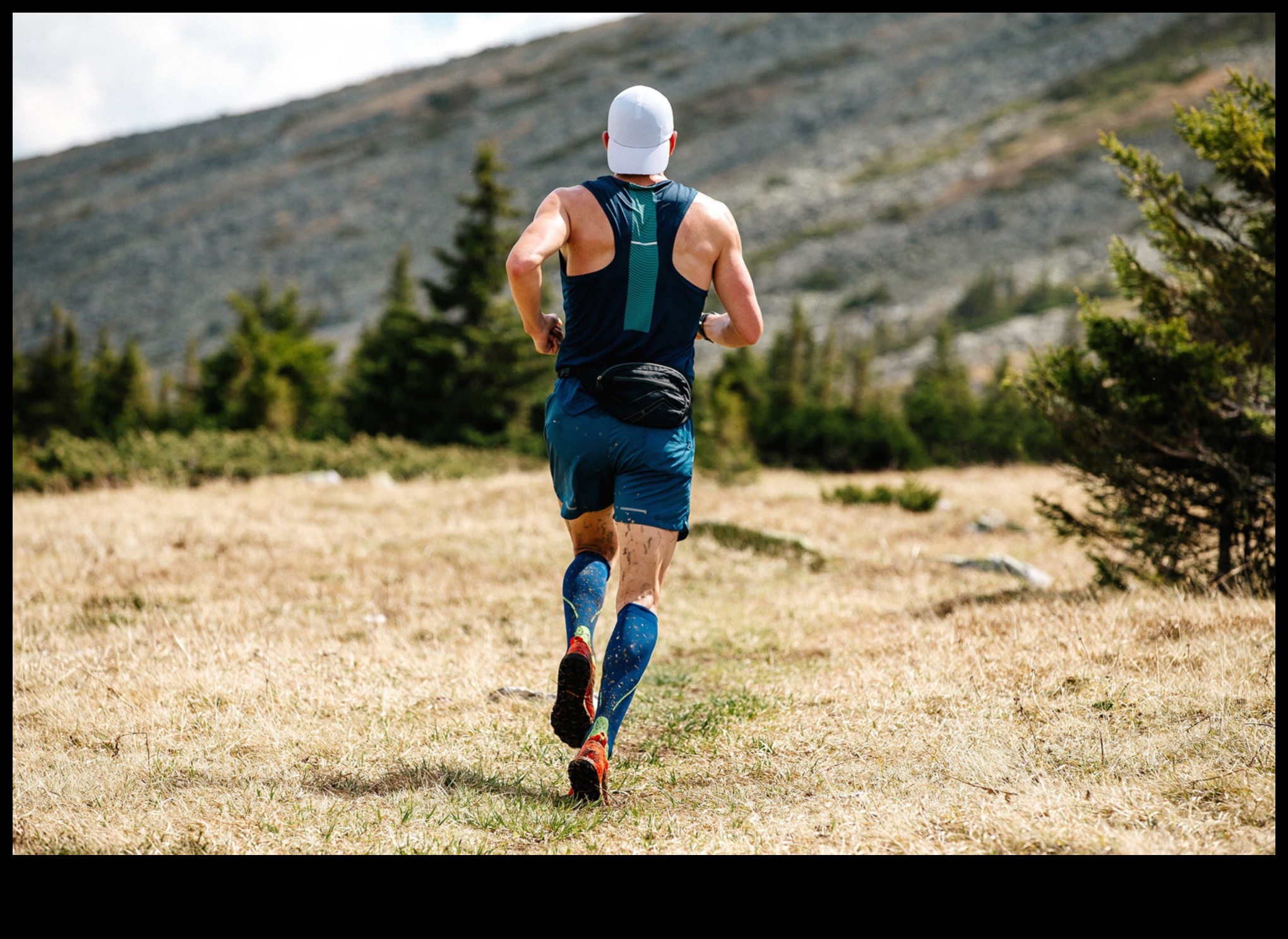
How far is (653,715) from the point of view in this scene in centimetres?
511

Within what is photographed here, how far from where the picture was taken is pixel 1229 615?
18.9ft

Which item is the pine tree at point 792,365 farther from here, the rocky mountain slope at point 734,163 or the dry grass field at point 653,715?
the rocky mountain slope at point 734,163

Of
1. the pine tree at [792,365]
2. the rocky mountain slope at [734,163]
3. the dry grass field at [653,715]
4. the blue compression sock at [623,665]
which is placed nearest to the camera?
the dry grass field at [653,715]

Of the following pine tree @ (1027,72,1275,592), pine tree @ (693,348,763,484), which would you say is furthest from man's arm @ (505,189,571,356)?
pine tree @ (693,348,763,484)

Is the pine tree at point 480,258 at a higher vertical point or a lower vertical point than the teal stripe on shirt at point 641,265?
higher

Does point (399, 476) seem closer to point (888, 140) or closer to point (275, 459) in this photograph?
point (275, 459)

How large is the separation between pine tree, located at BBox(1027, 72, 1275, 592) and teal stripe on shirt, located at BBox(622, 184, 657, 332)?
16.6 feet

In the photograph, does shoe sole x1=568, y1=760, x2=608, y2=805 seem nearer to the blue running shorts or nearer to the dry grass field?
the dry grass field

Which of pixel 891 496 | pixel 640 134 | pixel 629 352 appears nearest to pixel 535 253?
pixel 629 352

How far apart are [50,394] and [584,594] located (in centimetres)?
3997

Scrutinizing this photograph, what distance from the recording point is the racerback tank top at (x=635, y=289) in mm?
3725

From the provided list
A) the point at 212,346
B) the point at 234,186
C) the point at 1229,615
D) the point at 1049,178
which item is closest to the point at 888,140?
the point at 1049,178

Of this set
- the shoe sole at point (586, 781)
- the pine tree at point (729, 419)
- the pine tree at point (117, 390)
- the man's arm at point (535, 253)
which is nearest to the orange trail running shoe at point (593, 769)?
→ the shoe sole at point (586, 781)

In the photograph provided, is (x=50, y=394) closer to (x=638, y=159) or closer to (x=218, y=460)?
(x=218, y=460)
